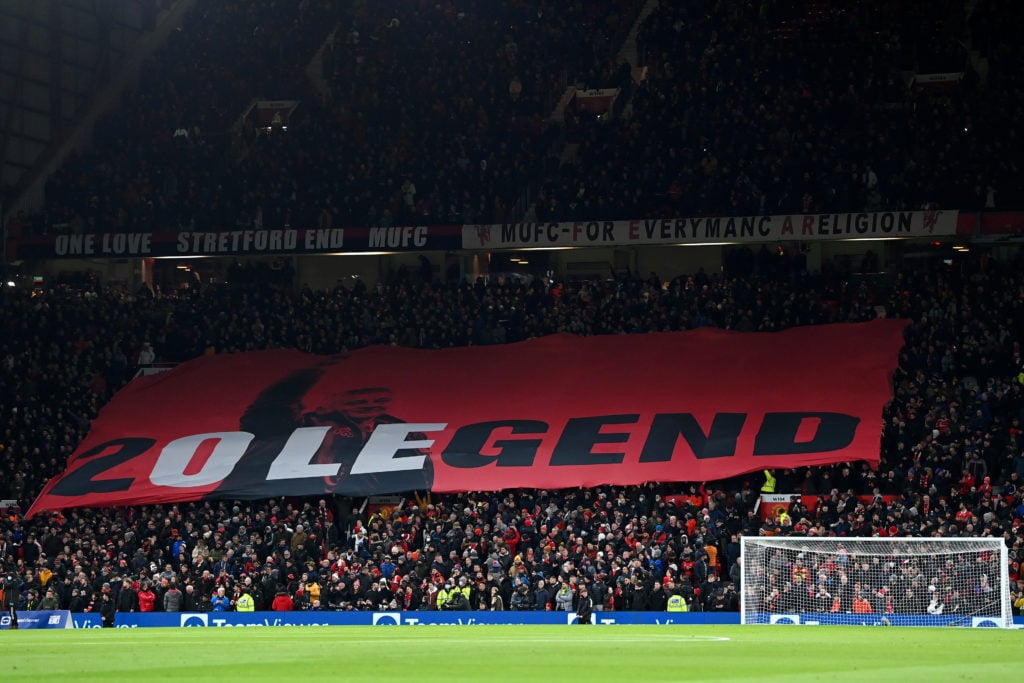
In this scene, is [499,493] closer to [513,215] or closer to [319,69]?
[513,215]

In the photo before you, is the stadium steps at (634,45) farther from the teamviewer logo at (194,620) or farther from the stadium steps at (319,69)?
the teamviewer logo at (194,620)

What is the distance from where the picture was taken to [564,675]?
14477mm

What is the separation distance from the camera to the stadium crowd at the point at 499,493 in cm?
2941

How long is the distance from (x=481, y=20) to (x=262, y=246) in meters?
10.7

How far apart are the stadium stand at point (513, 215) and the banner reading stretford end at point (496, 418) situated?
25.5 inches

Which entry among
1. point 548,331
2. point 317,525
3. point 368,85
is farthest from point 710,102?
point 317,525

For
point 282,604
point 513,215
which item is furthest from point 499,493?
point 513,215

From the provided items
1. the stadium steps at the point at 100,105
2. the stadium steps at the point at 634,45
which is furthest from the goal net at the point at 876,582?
the stadium steps at the point at 100,105

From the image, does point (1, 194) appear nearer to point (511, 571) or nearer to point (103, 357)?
point (103, 357)

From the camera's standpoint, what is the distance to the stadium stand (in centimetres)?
3052

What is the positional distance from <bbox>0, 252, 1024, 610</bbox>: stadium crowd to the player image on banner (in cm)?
59

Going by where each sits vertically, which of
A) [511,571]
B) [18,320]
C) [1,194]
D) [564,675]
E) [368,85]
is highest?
[368,85]

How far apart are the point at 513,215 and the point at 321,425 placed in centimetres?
876

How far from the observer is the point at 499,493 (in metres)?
34.7
